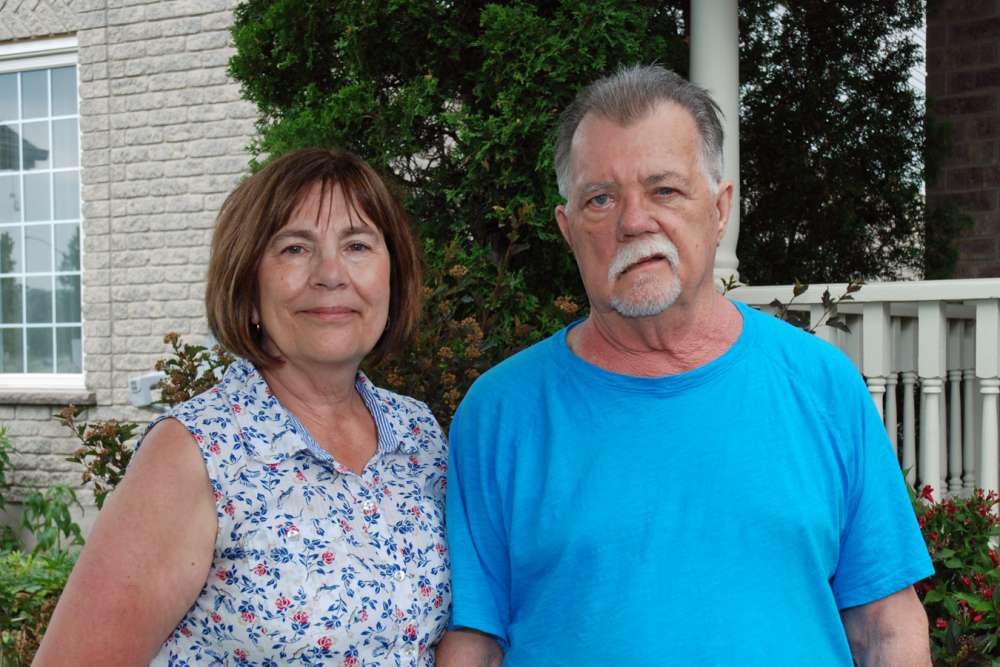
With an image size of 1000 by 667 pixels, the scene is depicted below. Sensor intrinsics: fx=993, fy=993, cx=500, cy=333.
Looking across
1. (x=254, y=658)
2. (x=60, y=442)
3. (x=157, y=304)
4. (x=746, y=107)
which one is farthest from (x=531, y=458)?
(x=60, y=442)

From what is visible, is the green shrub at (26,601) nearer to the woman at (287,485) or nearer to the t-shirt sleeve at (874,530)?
the woman at (287,485)

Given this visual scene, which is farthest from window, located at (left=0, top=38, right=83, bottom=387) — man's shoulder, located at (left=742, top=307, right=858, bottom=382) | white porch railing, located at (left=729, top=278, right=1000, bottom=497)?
man's shoulder, located at (left=742, top=307, right=858, bottom=382)

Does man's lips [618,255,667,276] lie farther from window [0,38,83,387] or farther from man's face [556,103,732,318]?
window [0,38,83,387]

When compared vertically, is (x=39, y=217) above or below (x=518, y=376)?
above

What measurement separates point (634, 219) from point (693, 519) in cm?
53

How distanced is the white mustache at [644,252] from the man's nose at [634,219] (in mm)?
A: 18

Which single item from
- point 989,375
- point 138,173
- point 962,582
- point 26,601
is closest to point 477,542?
point 962,582

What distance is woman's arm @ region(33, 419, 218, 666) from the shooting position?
1.49 meters

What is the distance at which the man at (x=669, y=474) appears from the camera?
1689 millimetres

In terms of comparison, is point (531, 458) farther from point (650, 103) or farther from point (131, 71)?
point (131, 71)

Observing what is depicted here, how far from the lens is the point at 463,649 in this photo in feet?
5.97

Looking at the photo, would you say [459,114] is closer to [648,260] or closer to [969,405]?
[648,260]

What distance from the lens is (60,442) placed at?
23.8ft

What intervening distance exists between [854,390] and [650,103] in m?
0.63
